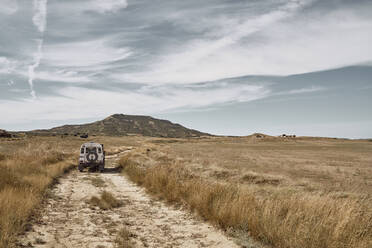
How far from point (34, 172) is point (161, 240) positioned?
37.6 ft

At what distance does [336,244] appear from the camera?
17.1 feet

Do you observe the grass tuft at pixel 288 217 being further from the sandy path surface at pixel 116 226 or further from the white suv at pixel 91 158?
the white suv at pixel 91 158

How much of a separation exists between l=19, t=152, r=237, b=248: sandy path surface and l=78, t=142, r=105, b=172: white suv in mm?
9967

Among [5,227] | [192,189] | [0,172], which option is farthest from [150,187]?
[5,227]

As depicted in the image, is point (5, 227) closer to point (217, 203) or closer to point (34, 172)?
point (217, 203)

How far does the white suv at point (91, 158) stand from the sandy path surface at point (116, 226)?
9.97 metres

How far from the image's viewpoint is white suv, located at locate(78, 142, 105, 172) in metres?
20.5

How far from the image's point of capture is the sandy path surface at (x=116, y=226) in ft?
20.1

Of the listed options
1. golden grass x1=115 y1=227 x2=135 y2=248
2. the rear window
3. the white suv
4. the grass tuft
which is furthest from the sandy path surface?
the rear window

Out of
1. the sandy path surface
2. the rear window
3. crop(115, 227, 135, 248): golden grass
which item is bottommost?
the sandy path surface

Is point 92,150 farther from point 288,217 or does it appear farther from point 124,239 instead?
point 288,217

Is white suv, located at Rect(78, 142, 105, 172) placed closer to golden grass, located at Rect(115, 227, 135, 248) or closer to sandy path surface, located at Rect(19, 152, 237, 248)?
sandy path surface, located at Rect(19, 152, 237, 248)

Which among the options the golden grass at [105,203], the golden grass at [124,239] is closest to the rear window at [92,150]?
the golden grass at [105,203]

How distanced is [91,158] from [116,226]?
47.2 ft
